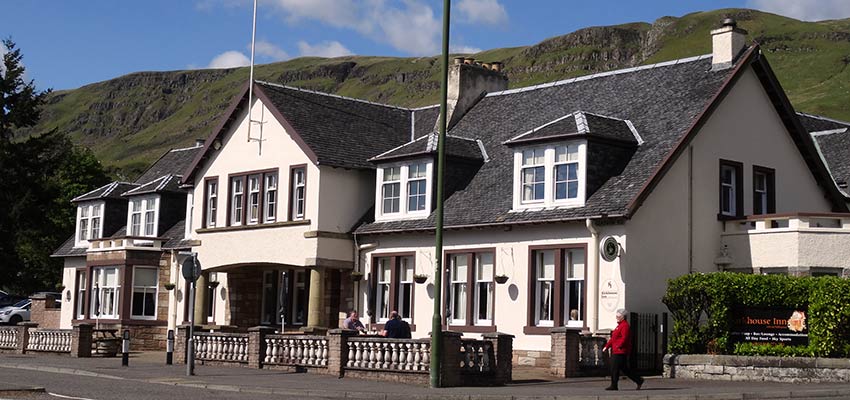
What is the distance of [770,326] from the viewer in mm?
25781

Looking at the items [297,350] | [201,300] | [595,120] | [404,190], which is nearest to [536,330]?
[595,120]

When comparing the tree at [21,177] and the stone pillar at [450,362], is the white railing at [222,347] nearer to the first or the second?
the stone pillar at [450,362]

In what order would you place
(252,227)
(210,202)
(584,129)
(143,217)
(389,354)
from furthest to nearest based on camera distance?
(143,217) < (210,202) < (252,227) < (584,129) < (389,354)

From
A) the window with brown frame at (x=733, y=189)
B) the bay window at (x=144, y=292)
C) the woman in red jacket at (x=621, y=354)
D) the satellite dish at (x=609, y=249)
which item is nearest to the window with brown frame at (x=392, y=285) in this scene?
the satellite dish at (x=609, y=249)

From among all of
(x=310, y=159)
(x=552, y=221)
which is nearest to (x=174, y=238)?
(x=310, y=159)

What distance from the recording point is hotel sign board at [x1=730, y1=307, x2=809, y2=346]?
83.4 feet

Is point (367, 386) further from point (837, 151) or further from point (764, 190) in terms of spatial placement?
point (837, 151)

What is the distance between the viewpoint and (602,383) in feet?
81.7

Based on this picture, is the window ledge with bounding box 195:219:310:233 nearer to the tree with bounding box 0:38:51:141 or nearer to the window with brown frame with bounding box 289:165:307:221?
the window with brown frame with bounding box 289:165:307:221

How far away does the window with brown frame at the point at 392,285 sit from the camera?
3462 cm

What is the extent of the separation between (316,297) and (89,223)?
19105 millimetres

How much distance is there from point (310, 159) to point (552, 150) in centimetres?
877

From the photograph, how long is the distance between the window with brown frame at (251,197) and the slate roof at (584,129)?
33.7 ft

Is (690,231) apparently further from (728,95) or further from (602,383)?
(602,383)
